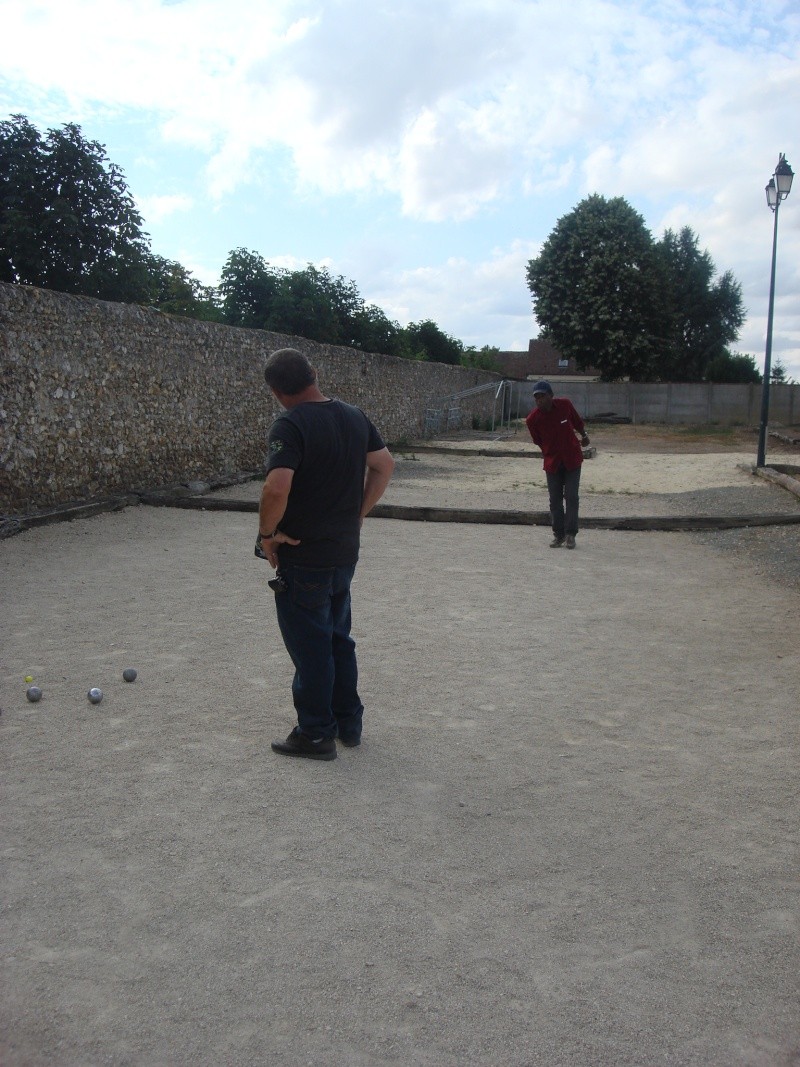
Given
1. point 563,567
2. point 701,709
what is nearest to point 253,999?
point 701,709

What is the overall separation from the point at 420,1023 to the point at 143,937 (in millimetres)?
837

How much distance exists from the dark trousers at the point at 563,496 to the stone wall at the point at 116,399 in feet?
18.0

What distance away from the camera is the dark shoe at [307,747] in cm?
400

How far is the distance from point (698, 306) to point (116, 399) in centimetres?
5588

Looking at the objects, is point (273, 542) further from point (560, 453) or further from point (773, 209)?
point (773, 209)

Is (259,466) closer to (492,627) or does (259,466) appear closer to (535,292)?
(492,627)

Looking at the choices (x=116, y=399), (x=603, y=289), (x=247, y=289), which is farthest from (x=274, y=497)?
(x=603, y=289)

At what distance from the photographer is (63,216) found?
17422 millimetres

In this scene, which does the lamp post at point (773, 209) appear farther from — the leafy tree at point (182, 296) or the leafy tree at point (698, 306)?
the leafy tree at point (698, 306)

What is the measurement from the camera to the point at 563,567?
870cm

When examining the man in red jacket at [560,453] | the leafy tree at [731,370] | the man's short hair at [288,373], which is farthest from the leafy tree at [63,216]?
the leafy tree at [731,370]

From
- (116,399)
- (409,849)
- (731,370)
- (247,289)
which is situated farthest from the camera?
(731,370)

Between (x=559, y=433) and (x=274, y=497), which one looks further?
(x=559, y=433)

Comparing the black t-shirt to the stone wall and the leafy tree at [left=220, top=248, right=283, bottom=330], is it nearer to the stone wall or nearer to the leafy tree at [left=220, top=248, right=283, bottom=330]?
the stone wall
